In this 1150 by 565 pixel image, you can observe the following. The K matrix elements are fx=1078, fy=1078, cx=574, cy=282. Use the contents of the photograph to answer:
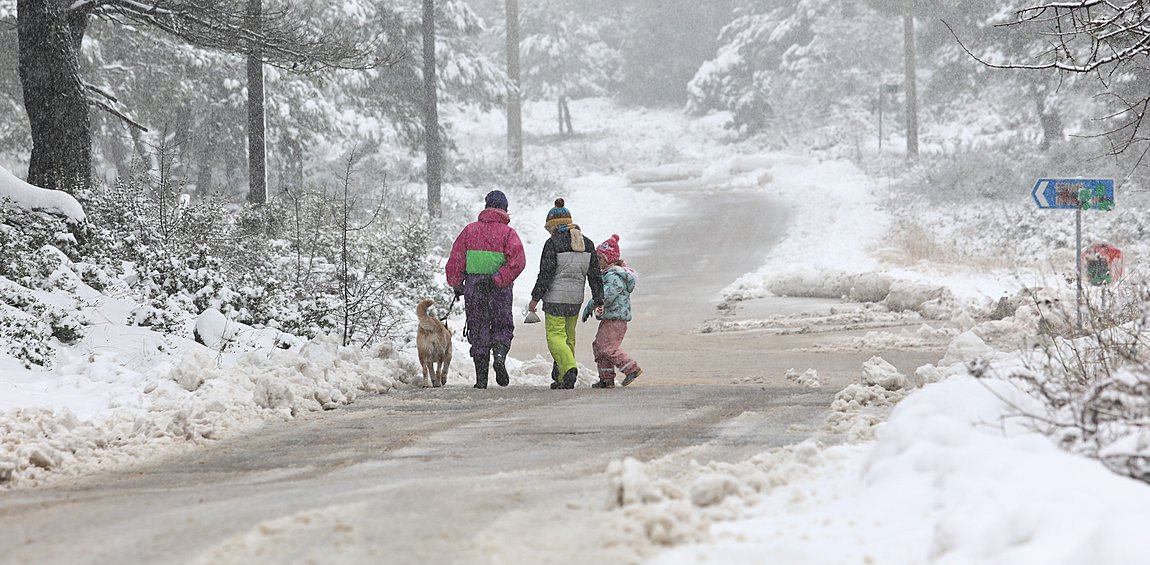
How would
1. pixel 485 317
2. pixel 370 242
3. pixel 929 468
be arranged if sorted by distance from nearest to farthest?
pixel 929 468 < pixel 485 317 < pixel 370 242

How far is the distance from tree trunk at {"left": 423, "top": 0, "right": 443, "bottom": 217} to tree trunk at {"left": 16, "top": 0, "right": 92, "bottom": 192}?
1778 cm

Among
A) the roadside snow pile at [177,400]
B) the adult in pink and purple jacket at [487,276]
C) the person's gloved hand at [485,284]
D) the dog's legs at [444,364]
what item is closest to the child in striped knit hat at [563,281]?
the adult in pink and purple jacket at [487,276]

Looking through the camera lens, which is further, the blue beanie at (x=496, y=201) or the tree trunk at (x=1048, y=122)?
the tree trunk at (x=1048, y=122)

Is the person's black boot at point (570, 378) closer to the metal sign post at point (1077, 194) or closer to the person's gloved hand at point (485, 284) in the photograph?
the person's gloved hand at point (485, 284)

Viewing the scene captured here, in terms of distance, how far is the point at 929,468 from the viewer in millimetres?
4078

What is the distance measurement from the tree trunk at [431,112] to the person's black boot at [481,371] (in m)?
20.2

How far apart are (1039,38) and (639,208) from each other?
13622 millimetres

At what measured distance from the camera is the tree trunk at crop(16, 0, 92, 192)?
11805mm

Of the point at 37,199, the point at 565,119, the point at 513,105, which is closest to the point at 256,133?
the point at 37,199

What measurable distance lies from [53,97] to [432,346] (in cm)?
561

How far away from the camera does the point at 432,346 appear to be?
Result: 9.88 m

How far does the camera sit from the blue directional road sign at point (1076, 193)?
1298 centimetres

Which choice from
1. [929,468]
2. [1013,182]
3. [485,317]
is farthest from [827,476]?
[1013,182]

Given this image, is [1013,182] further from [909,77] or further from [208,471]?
[208,471]
